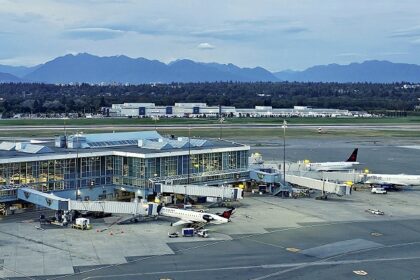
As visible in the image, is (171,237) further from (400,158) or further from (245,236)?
(400,158)

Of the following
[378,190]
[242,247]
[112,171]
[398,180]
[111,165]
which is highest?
[111,165]

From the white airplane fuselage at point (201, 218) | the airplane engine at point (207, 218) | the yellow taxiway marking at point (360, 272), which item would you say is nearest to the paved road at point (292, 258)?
the yellow taxiway marking at point (360, 272)

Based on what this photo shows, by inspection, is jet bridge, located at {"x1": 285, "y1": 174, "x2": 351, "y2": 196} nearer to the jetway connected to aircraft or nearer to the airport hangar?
the airport hangar

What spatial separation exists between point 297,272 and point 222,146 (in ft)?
158

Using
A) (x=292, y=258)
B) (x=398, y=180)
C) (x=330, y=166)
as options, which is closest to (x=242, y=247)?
(x=292, y=258)

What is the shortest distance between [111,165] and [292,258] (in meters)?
41.0

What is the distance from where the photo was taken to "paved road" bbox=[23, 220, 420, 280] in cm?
5204

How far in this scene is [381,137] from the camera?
195375 mm

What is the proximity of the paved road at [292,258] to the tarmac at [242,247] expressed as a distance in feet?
0.28

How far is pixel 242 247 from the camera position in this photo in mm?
61375

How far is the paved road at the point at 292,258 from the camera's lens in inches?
2049

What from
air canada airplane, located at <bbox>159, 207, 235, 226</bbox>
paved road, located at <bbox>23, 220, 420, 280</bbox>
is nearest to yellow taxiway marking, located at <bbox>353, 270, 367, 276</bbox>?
paved road, located at <bbox>23, 220, 420, 280</bbox>

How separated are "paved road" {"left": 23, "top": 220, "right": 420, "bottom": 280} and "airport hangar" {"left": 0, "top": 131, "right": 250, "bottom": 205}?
2606 cm

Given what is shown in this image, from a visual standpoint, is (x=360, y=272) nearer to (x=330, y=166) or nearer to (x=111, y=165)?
(x=111, y=165)
